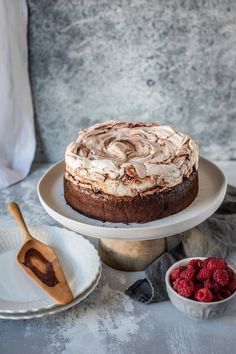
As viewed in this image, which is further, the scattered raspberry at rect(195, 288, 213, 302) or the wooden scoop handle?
the wooden scoop handle

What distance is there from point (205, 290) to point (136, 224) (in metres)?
0.22

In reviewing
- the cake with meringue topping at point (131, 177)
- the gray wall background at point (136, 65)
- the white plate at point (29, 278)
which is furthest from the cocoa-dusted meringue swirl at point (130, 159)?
the gray wall background at point (136, 65)

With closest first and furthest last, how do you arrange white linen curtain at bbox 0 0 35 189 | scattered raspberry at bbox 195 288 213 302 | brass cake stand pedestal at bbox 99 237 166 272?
scattered raspberry at bbox 195 288 213 302 → brass cake stand pedestal at bbox 99 237 166 272 → white linen curtain at bbox 0 0 35 189

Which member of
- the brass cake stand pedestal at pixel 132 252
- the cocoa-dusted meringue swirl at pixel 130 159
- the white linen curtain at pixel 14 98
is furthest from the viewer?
the white linen curtain at pixel 14 98

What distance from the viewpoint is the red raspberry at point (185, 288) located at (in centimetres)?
105

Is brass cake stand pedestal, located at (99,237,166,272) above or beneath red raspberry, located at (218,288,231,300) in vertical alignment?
beneath

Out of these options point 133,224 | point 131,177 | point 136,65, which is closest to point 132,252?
point 133,224

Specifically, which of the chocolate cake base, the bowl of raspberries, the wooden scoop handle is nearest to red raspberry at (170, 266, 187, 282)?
the bowl of raspberries

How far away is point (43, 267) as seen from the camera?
1192 millimetres

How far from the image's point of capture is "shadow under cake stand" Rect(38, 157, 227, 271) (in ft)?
3.69

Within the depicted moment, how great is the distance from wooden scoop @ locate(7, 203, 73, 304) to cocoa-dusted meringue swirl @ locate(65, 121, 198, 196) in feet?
0.55

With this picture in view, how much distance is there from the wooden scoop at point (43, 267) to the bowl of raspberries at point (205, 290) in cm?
22

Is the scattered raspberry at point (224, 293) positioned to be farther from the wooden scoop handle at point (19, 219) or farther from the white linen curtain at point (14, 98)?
the white linen curtain at point (14, 98)

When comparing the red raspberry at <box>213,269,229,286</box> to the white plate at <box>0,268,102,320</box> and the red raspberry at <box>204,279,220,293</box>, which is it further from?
the white plate at <box>0,268,102,320</box>
